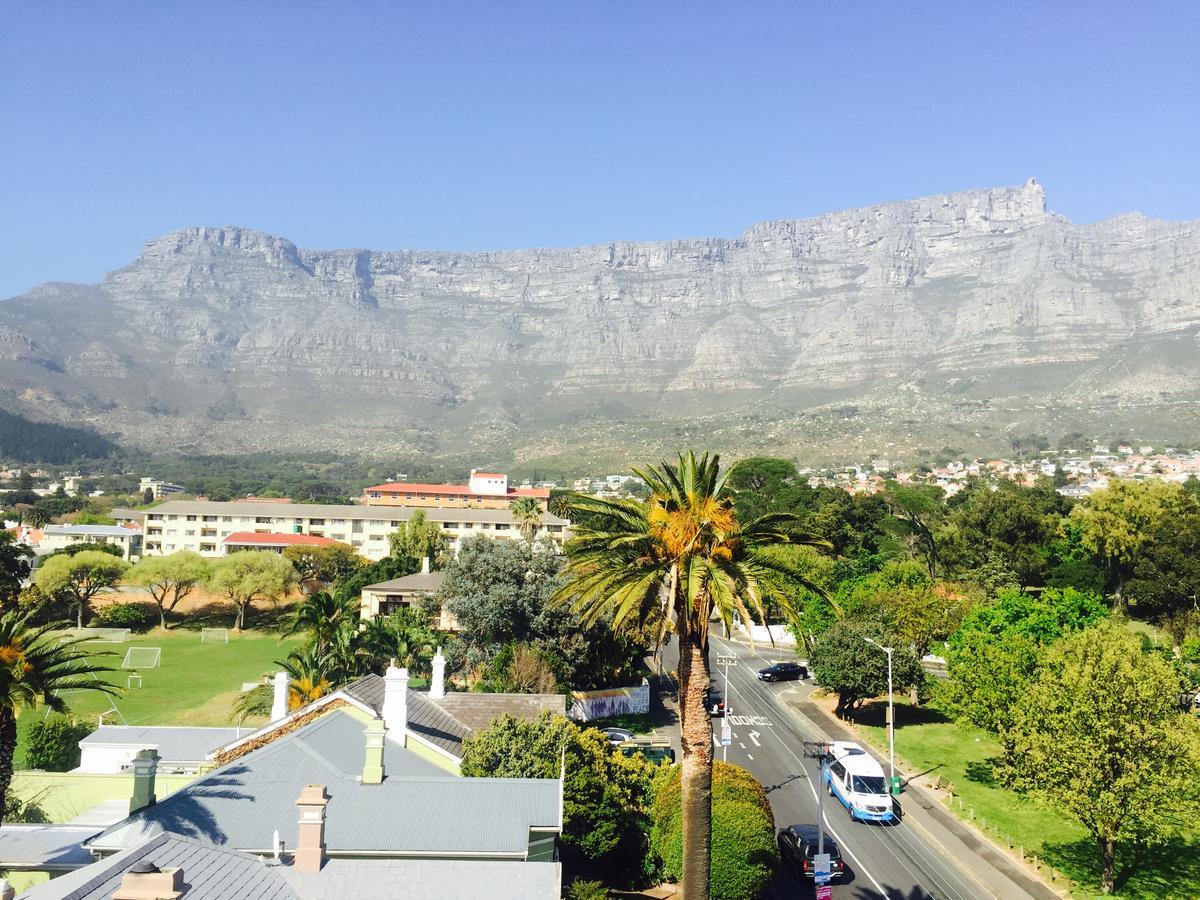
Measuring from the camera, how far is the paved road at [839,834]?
27609mm

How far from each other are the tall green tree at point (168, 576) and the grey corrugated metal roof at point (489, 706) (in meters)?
57.7

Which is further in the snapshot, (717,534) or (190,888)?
(717,534)

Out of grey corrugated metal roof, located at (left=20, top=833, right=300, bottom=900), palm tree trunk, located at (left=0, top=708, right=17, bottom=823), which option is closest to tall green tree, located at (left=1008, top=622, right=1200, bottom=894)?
grey corrugated metal roof, located at (left=20, top=833, right=300, bottom=900)

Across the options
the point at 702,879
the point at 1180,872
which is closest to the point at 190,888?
the point at 702,879

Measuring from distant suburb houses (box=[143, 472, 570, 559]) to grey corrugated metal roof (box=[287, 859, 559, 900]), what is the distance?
314 feet

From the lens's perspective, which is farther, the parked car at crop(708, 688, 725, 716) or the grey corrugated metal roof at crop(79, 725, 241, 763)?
the parked car at crop(708, 688, 725, 716)

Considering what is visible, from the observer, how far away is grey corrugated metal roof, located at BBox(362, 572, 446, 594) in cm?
7619

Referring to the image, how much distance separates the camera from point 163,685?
58.5 meters

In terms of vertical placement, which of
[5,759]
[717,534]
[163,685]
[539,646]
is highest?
[717,534]

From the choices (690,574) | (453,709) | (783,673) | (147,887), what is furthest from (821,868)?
(783,673)

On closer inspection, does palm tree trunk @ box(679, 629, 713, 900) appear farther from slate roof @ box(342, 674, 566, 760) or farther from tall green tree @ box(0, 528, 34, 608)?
tall green tree @ box(0, 528, 34, 608)

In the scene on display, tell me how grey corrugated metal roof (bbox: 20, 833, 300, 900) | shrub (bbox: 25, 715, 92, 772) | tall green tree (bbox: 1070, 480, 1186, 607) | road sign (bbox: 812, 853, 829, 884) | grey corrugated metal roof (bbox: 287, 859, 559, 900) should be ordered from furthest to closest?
tall green tree (bbox: 1070, 480, 1186, 607) → shrub (bbox: 25, 715, 92, 772) → road sign (bbox: 812, 853, 829, 884) → grey corrugated metal roof (bbox: 287, 859, 559, 900) → grey corrugated metal roof (bbox: 20, 833, 300, 900)

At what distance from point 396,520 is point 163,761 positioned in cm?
9460

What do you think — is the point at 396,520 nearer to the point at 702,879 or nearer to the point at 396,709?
the point at 396,709
